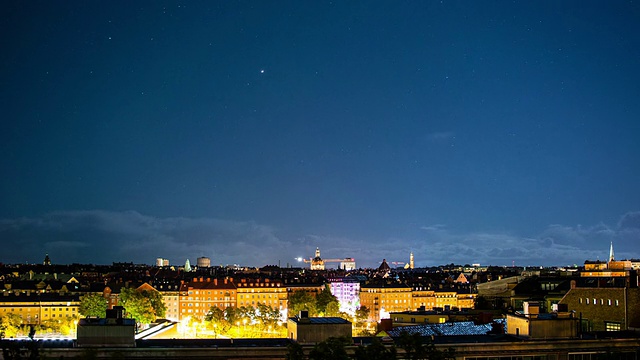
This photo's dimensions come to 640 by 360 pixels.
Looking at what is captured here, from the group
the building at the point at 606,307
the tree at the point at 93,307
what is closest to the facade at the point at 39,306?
the tree at the point at 93,307

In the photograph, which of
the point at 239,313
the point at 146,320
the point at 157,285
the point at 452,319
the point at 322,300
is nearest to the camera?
the point at 452,319

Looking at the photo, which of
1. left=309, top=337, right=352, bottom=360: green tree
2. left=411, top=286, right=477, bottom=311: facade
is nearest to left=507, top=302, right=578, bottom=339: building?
left=309, top=337, right=352, bottom=360: green tree

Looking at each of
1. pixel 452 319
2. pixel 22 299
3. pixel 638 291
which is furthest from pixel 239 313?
pixel 638 291

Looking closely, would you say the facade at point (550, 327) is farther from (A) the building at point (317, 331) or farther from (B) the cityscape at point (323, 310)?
(A) the building at point (317, 331)

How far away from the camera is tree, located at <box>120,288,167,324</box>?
109 meters

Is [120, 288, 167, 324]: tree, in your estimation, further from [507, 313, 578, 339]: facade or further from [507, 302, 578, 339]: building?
[507, 313, 578, 339]: facade

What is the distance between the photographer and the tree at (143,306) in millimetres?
109250

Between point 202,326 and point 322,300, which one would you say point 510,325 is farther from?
point 322,300

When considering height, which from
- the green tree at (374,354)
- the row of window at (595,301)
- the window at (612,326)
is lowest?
the window at (612,326)

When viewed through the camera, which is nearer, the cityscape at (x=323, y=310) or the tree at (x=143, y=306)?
the cityscape at (x=323, y=310)

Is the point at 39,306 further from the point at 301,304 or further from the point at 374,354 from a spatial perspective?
the point at 374,354

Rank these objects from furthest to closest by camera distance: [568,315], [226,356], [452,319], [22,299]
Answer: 1. [22,299]
2. [452,319]
3. [568,315]
4. [226,356]

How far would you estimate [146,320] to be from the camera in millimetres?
110875

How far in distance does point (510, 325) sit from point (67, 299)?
112721 millimetres
